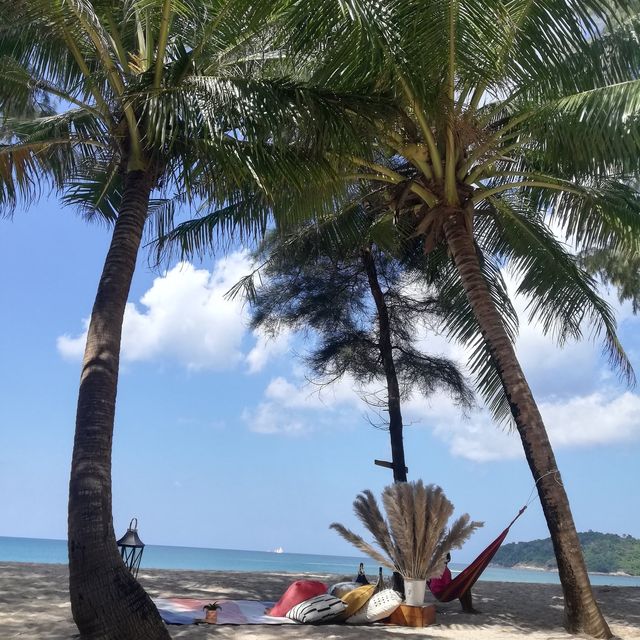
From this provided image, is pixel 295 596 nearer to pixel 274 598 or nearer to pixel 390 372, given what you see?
pixel 274 598

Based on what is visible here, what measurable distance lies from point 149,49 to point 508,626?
20.6 feet

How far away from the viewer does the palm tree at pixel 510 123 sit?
21.5 feet

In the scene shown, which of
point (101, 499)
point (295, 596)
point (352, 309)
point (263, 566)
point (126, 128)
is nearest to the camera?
point (101, 499)

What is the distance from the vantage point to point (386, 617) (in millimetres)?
6691

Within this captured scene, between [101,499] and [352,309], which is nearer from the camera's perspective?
[101,499]

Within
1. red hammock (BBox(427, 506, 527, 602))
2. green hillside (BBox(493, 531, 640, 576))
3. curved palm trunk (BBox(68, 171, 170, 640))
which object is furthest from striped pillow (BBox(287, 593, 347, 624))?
green hillside (BBox(493, 531, 640, 576))

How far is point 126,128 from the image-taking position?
638 cm

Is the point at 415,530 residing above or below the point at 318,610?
→ above

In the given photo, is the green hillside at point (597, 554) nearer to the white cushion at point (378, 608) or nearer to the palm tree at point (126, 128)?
the white cushion at point (378, 608)

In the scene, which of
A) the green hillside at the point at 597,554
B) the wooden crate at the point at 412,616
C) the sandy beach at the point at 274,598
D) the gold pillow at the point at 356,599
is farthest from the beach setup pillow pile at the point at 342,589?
the green hillside at the point at 597,554

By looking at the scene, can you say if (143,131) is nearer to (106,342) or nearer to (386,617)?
(106,342)

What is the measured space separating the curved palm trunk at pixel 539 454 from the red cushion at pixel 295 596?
228cm

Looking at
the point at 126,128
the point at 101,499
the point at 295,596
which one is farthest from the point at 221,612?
the point at 126,128

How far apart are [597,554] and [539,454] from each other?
26.4 m
